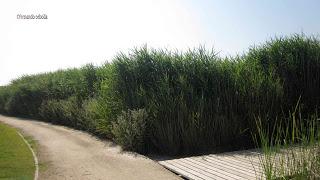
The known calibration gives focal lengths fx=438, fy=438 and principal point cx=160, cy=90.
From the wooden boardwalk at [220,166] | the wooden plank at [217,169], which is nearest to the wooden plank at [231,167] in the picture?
the wooden boardwalk at [220,166]

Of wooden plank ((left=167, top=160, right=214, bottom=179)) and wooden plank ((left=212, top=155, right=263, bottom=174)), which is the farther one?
wooden plank ((left=212, top=155, right=263, bottom=174))

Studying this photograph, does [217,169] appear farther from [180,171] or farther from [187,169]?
[180,171]

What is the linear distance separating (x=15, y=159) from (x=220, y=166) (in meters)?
6.25

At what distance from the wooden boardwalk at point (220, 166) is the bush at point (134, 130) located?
2425 mm

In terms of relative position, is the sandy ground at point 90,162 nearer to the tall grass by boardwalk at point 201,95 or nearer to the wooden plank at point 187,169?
the wooden plank at point 187,169

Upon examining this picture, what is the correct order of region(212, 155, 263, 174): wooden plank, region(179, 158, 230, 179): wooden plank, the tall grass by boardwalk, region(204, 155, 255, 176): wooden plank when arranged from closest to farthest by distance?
region(179, 158, 230, 179): wooden plank
region(204, 155, 255, 176): wooden plank
region(212, 155, 263, 174): wooden plank
the tall grass by boardwalk

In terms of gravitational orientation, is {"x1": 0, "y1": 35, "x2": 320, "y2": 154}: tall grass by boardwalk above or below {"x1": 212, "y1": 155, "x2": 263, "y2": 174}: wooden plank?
above

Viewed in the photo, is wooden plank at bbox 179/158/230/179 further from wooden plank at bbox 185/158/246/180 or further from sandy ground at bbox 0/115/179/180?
sandy ground at bbox 0/115/179/180

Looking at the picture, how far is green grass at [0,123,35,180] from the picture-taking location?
10.7 m

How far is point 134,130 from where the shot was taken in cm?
1337

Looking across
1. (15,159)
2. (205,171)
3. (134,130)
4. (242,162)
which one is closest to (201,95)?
(134,130)

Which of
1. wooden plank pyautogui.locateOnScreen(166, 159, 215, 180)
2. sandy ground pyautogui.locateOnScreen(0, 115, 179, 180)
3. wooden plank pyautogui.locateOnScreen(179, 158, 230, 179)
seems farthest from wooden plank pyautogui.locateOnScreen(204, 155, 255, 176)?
sandy ground pyautogui.locateOnScreen(0, 115, 179, 180)

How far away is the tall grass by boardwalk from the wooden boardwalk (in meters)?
1.65

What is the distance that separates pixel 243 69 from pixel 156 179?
21.1ft
